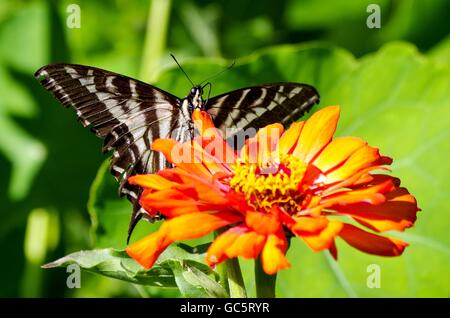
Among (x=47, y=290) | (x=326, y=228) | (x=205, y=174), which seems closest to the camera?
(x=326, y=228)

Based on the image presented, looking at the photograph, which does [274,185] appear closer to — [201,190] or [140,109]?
[201,190]

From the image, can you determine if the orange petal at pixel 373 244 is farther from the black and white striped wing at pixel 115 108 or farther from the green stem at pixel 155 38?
the green stem at pixel 155 38

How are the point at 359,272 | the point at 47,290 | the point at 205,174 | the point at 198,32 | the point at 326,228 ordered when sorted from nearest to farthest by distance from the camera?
the point at 326,228
the point at 205,174
the point at 359,272
the point at 47,290
the point at 198,32

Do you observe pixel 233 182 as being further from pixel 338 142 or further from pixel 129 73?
pixel 129 73

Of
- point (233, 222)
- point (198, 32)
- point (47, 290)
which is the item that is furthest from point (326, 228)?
point (198, 32)

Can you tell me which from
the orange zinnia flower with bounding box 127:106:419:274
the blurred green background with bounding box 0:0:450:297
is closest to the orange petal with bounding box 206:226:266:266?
the orange zinnia flower with bounding box 127:106:419:274

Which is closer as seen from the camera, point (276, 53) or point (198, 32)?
point (276, 53)

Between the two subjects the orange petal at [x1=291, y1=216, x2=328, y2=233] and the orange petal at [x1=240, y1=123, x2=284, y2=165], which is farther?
the orange petal at [x1=240, y1=123, x2=284, y2=165]

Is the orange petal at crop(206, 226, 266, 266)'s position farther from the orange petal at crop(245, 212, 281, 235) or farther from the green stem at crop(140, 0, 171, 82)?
the green stem at crop(140, 0, 171, 82)
